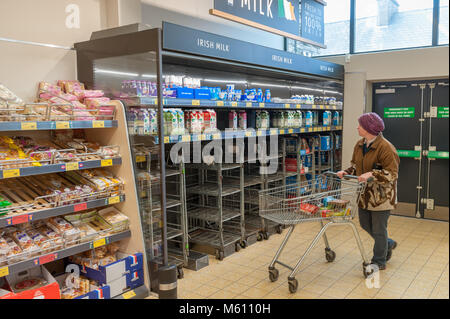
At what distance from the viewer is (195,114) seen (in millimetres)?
4316

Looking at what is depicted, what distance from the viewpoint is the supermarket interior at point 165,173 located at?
124 inches

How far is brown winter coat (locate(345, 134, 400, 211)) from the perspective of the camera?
3.91 m

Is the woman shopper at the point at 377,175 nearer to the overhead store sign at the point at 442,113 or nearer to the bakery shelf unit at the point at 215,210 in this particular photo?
the bakery shelf unit at the point at 215,210

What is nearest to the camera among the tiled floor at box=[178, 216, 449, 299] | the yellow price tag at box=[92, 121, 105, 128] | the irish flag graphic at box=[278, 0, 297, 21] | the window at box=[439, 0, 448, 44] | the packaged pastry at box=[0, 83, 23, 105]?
the packaged pastry at box=[0, 83, 23, 105]

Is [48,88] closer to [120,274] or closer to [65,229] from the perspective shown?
[65,229]

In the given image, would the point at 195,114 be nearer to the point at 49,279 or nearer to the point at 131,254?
the point at 131,254

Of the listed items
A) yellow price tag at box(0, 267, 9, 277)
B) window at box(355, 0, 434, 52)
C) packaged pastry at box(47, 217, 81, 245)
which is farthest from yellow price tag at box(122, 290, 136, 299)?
window at box(355, 0, 434, 52)

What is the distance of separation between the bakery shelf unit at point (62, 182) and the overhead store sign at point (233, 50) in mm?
839

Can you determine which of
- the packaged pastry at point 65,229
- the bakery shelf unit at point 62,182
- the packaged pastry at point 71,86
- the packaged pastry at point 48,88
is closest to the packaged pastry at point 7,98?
the bakery shelf unit at point 62,182

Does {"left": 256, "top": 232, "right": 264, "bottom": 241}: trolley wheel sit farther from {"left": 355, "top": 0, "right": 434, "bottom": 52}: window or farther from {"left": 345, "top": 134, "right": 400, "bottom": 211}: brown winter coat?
{"left": 355, "top": 0, "right": 434, "bottom": 52}: window

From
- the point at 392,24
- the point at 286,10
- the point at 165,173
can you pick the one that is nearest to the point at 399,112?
the point at 392,24

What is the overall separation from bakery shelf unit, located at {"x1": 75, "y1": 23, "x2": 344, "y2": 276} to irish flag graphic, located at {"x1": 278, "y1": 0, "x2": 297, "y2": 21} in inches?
21.5

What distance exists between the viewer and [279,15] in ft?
14.4

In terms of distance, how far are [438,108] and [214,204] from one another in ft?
13.2
